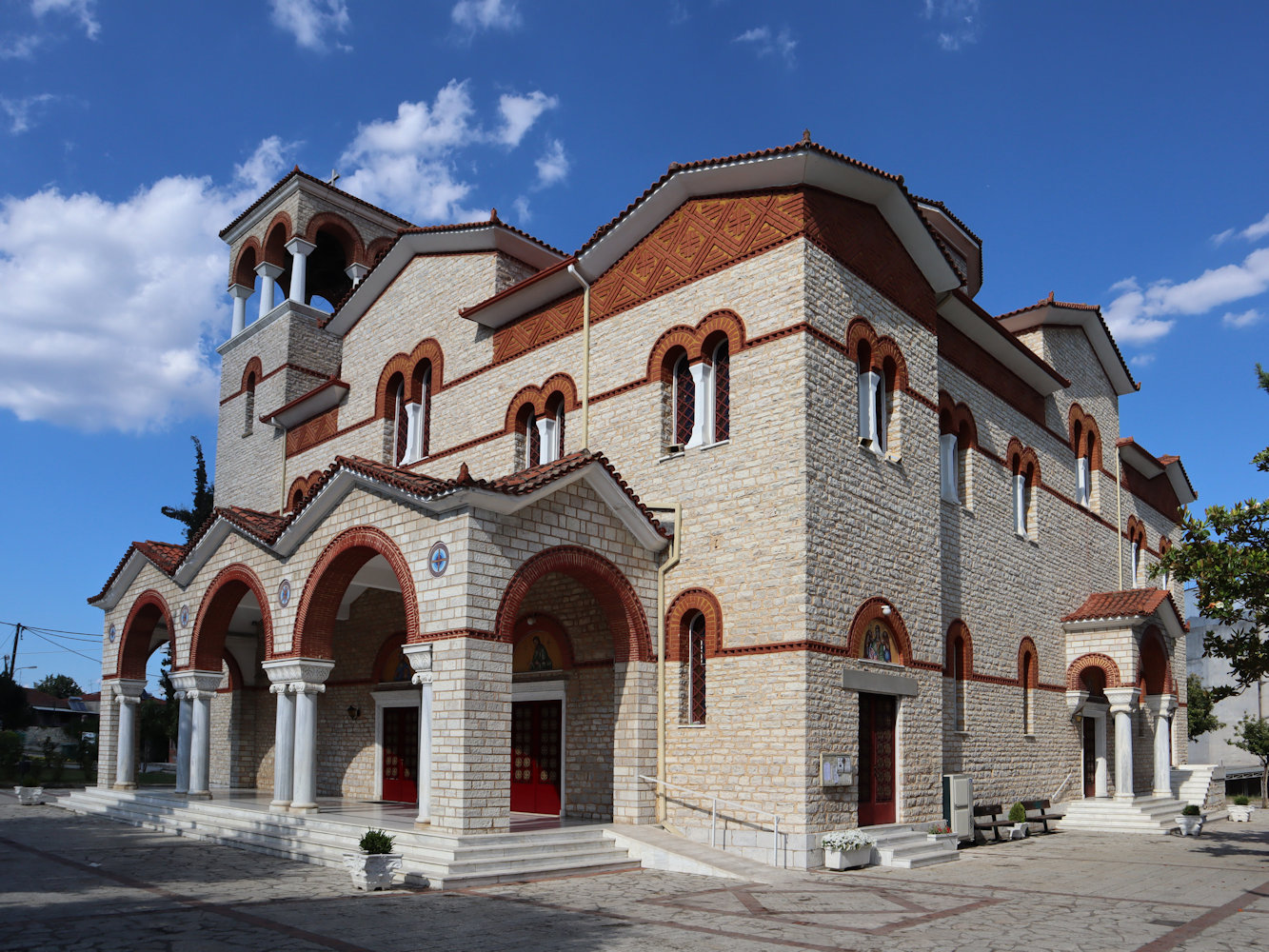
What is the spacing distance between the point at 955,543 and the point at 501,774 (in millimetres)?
9081

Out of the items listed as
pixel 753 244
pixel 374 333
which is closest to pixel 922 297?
pixel 753 244

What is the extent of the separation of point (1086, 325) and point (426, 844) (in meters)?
18.5

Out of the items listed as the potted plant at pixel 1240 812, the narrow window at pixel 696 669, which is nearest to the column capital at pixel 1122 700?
the potted plant at pixel 1240 812

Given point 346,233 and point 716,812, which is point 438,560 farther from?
point 346,233

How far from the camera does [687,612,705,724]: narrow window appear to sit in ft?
46.1

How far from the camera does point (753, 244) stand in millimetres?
14328

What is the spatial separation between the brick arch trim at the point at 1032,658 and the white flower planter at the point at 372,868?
1284 cm

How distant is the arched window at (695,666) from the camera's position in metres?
14.1

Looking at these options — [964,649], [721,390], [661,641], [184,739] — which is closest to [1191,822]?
[964,649]

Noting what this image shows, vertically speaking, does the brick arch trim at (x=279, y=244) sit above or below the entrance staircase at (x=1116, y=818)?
above

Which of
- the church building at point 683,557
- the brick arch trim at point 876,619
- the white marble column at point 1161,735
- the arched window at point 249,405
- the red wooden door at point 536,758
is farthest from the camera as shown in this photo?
the arched window at point 249,405

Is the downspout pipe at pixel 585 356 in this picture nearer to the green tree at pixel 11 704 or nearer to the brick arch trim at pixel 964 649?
the brick arch trim at pixel 964 649

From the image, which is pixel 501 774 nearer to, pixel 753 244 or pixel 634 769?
pixel 634 769

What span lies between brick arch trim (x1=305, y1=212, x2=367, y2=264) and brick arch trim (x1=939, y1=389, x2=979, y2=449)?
15.6 meters
